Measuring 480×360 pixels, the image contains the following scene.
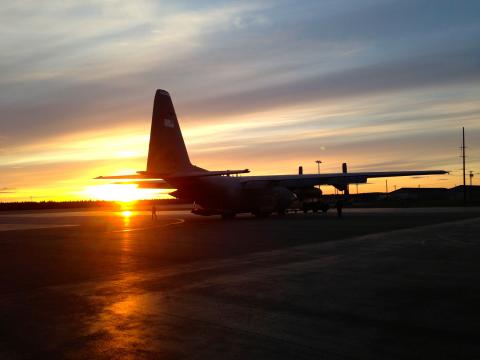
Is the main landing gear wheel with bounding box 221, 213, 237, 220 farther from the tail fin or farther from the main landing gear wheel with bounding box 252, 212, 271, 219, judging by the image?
the tail fin

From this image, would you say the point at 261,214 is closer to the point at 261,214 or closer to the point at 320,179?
the point at 261,214

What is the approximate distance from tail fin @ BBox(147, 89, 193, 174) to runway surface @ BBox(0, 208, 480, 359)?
51.7ft

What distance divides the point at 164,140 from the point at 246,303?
2538cm

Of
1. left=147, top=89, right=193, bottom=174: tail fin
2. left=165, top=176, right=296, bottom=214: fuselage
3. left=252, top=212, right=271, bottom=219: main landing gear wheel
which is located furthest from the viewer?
left=252, top=212, right=271, bottom=219: main landing gear wheel

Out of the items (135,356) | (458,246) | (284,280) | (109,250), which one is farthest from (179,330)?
(458,246)

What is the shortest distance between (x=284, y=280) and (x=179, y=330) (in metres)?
4.61

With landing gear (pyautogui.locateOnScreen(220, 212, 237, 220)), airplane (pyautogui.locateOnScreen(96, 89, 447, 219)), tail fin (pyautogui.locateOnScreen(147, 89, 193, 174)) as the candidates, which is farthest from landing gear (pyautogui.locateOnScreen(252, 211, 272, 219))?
tail fin (pyautogui.locateOnScreen(147, 89, 193, 174))

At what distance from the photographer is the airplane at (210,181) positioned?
33.4 meters

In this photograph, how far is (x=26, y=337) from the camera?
24.2 feet

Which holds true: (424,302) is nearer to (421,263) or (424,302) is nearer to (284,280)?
(284,280)

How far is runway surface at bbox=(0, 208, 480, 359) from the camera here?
670 cm

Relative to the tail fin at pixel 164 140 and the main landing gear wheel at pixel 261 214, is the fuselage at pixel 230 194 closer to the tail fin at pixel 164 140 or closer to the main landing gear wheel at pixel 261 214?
the main landing gear wheel at pixel 261 214

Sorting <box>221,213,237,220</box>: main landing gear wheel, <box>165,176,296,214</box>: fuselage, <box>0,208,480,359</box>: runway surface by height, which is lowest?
<box>0,208,480,359</box>: runway surface

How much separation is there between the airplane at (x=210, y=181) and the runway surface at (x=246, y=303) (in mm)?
14546
